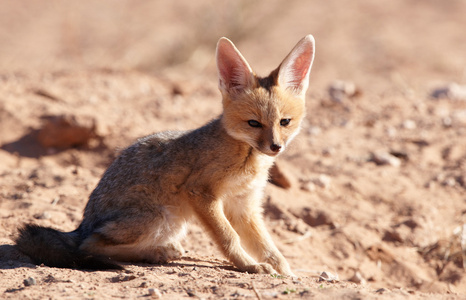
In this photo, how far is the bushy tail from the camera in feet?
14.3

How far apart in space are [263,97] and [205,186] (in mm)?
940

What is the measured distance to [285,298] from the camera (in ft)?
12.0

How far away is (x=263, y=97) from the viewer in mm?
4906

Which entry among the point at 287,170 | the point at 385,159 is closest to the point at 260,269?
the point at 287,170

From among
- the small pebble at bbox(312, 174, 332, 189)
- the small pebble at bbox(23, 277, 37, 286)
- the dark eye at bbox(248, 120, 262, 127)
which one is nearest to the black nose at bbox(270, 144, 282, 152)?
the dark eye at bbox(248, 120, 262, 127)

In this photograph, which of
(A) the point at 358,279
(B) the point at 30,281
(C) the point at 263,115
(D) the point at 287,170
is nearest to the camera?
(B) the point at 30,281

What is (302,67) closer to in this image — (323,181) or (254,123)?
(254,123)

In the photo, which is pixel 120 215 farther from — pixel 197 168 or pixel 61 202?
pixel 61 202

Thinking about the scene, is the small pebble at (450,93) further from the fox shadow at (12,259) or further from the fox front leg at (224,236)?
the fox shadow at (12,259)

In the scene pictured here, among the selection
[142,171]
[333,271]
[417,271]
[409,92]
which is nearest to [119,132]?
[142,171]

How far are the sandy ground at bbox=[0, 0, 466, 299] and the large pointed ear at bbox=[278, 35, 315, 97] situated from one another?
1730 mm

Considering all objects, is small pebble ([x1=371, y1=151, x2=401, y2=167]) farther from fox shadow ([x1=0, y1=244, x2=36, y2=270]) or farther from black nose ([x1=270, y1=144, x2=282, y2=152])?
fox shadow ([x1=0, y1=244, x2=36, y2=270])

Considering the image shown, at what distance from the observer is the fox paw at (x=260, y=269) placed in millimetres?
4594

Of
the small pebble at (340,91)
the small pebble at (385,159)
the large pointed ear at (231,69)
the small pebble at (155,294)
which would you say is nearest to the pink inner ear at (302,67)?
the large pointed ear at (231,69)
